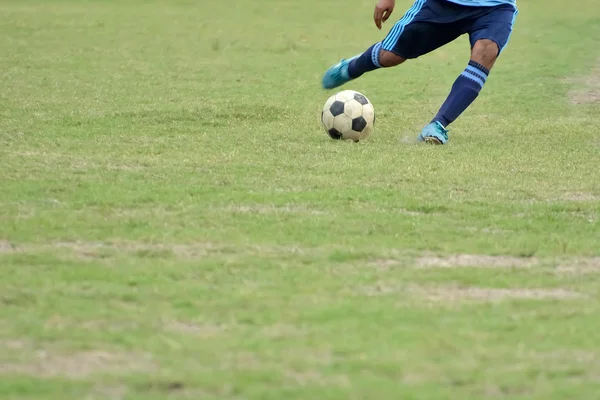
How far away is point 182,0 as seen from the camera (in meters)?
23.4

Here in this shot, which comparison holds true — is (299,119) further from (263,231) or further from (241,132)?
(263,231)

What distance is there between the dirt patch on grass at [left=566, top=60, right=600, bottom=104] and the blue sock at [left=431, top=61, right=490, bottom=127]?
2652 mm

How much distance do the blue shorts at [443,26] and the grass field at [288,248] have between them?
2.17 ft

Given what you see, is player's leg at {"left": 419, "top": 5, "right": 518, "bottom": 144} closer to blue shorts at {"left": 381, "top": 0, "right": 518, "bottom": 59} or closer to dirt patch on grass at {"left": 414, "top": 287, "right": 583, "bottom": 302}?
blue shorts at {"left": 381, "top": 0, "right": 518, "bottom": 59}

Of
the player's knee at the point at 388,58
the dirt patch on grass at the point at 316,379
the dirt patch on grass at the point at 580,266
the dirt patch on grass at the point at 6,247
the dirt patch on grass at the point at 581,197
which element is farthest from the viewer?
the player's knee at the point at 388,58

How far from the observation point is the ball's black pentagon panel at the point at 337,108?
7.51 m

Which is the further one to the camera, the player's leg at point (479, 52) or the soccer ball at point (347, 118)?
the player's leg at point (479, 52)

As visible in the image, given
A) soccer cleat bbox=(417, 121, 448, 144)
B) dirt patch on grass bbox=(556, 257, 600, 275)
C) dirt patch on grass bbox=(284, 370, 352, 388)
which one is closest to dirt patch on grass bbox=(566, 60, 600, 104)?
soccer cleat bbox=(417, 121, 448, 144)

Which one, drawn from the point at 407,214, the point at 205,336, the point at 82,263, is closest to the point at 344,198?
the point at 407,214

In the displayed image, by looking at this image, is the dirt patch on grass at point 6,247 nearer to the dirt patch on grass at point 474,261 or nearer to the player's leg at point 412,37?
the dirt patch on grass at point 474,261

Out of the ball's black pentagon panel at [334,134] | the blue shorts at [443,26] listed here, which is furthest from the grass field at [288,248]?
the blue shorts at [443,26]

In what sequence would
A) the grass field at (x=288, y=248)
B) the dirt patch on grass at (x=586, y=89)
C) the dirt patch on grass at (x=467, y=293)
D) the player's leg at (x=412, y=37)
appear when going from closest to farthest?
the grass field at (x=288, y=248) → the dirt patch on grass at (x=467, y=293) → the player's leg at (x=412, y=37) → the dirt patch on grass at (x=586, y=89)

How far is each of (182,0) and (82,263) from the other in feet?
64.5

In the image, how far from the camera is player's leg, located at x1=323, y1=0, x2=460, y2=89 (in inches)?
310
